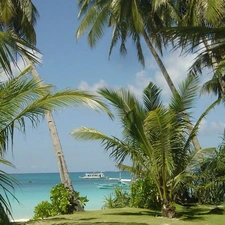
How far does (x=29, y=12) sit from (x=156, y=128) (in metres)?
8.06

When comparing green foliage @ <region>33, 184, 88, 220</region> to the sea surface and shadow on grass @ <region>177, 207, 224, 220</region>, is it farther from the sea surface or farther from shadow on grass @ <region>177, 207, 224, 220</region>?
shadow on grass @ <region>177, 207, 224, 220</region>

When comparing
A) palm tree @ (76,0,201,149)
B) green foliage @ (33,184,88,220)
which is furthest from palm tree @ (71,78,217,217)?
palm tree @ (76,0,201,149)

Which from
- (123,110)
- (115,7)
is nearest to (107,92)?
(123,110)

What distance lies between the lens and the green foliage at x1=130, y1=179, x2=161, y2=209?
39.5ft

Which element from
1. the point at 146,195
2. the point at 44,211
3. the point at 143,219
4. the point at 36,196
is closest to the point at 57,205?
the point at 44,211

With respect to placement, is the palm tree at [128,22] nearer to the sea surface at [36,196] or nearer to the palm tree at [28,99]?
the sea surface at [36,196]

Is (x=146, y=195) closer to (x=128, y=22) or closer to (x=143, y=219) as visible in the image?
(x=143, y=219)

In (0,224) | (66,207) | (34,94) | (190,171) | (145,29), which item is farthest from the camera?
(145,29)

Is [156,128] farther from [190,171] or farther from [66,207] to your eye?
[66,207]

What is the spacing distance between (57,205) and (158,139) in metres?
3.75

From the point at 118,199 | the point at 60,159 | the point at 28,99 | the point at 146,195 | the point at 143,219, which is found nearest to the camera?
the point at 28,99

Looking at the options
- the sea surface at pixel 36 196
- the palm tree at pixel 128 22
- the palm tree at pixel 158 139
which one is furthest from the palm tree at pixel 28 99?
the palm tree at pixel 128 22

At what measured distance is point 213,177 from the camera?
12117 mm

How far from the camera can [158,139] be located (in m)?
10.1
